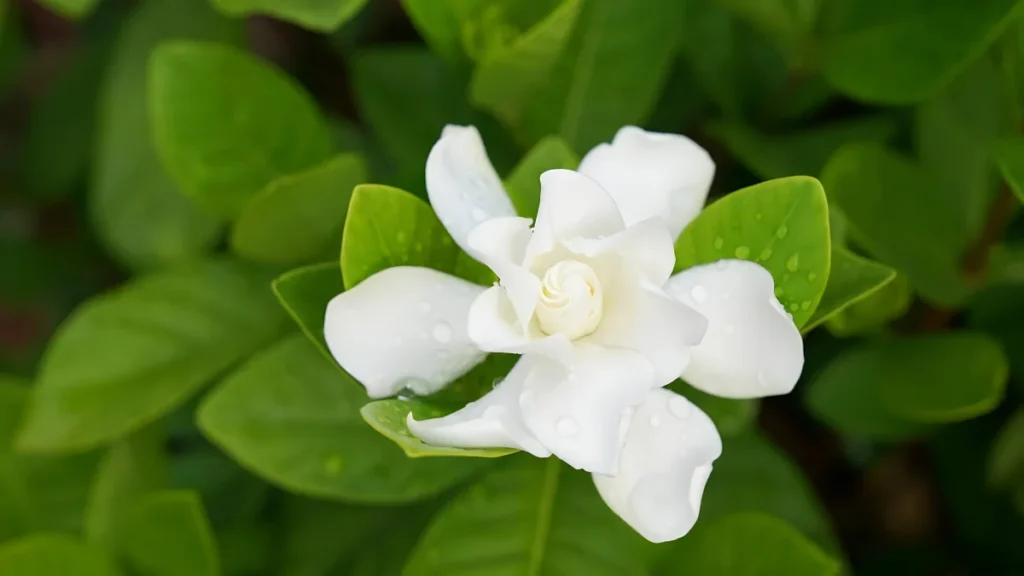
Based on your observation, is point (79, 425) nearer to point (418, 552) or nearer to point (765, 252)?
point (418, 552)

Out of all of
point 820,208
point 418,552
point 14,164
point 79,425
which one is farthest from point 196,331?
point 14,164

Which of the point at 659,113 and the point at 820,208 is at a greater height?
the point at 820,208

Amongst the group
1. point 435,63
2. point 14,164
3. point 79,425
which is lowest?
point 14,164

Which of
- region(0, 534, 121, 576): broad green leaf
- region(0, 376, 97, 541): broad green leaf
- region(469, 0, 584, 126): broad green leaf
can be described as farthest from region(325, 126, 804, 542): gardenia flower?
region(0, 376, 97, 541): broad green leaf

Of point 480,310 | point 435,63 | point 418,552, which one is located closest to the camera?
point 480,310

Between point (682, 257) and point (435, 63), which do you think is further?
point (435, 63)

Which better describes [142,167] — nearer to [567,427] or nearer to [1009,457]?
[567,427]

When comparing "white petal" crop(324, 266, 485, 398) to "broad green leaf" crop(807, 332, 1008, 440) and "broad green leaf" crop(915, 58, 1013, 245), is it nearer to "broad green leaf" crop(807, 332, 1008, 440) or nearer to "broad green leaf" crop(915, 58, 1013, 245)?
"broad green leaf" crop(807, 332, 1008, 440)

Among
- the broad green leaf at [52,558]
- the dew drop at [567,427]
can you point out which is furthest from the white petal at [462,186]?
the broad green leaf at [52,558]
